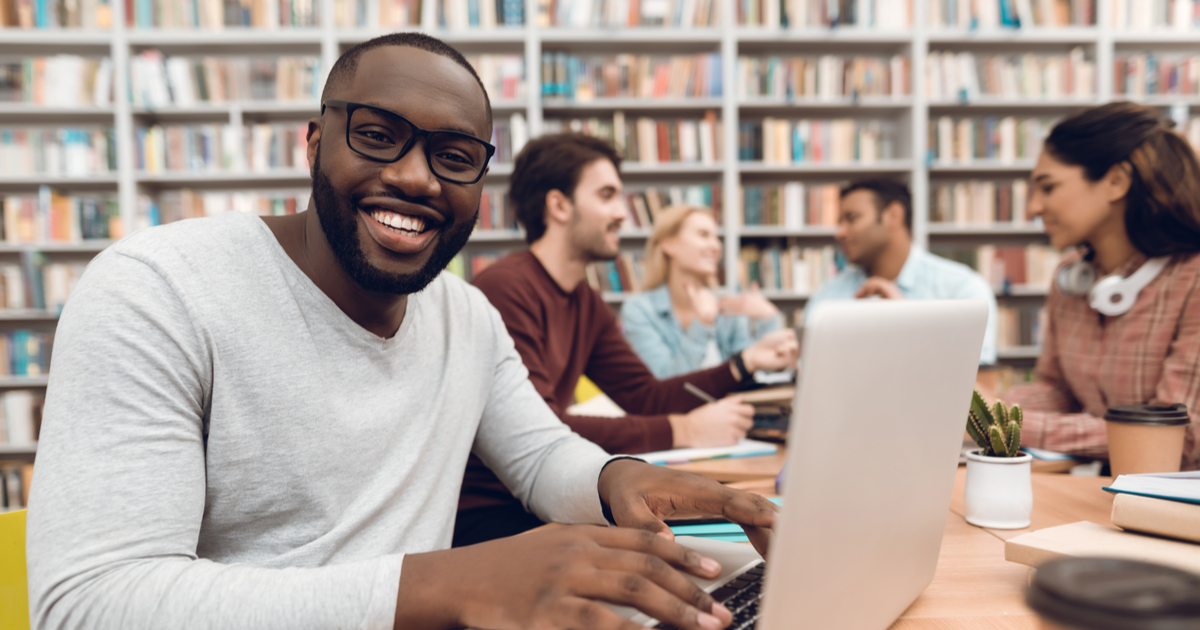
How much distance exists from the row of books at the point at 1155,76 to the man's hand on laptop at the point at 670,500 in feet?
14.2

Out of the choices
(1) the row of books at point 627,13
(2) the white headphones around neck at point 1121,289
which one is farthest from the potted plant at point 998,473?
(1) the row of books at point 627,13

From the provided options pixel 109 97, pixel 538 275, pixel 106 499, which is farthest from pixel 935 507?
pixel 109 97

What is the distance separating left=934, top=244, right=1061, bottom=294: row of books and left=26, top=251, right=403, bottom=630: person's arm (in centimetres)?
407

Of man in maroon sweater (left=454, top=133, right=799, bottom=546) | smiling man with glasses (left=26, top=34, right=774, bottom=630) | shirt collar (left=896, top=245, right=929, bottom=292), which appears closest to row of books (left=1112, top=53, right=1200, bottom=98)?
Result: shirt collar (left=896, top=245, right=929, bottom=292)

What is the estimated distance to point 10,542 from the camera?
0.79 m

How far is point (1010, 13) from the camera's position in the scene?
3674 mm

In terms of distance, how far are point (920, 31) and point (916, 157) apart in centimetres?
68

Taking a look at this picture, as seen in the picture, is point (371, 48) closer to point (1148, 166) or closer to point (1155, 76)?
point (1148, 166)

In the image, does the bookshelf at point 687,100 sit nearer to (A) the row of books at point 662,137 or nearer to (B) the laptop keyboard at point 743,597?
(A) the row of books at point 662,137

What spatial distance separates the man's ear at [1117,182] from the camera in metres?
1.55

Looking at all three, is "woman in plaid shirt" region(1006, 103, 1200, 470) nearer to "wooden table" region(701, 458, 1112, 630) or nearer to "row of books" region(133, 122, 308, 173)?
"wooden table" region(701, 458, 1112, 630)

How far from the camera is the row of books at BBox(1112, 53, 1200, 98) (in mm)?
3684

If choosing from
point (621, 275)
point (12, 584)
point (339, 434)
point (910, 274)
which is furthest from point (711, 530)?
point (621, 275)

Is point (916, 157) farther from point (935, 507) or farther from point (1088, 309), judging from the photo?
point (935, 507)
